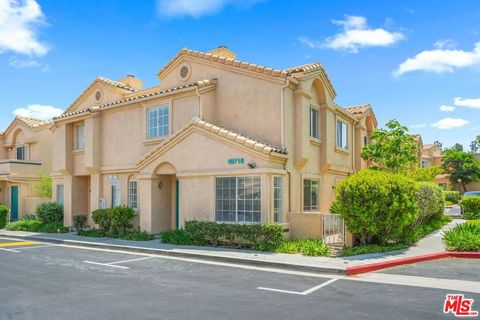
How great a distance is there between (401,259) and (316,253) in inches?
97.1

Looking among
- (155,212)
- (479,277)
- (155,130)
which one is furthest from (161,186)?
(479,277)

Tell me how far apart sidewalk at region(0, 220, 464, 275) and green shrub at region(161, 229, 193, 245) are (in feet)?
1.20

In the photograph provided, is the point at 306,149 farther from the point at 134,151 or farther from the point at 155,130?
the point at 134,151

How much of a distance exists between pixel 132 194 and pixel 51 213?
593 centimetres

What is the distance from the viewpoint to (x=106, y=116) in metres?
21.9

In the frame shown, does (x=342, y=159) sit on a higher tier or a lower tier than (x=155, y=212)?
higher

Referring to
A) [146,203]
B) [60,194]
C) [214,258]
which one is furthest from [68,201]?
[214,258]

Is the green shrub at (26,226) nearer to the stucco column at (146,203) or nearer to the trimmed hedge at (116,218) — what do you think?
the trimmed hedge at (116,218)

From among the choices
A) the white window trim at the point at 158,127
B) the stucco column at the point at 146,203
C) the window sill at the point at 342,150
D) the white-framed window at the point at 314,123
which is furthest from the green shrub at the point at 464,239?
the white window trim at the point at 158,127

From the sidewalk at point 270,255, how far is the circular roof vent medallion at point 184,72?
760cm

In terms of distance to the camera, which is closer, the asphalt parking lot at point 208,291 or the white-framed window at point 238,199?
the asphalt parking lot at point 208,291

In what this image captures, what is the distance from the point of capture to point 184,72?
63.2ft

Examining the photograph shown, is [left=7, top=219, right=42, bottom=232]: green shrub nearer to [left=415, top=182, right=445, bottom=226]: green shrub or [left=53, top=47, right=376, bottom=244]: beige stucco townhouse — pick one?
[left=53, top=47, right=376, bottom=244]: beige stucco townhouse

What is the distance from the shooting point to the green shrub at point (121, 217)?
18328 millimetres
